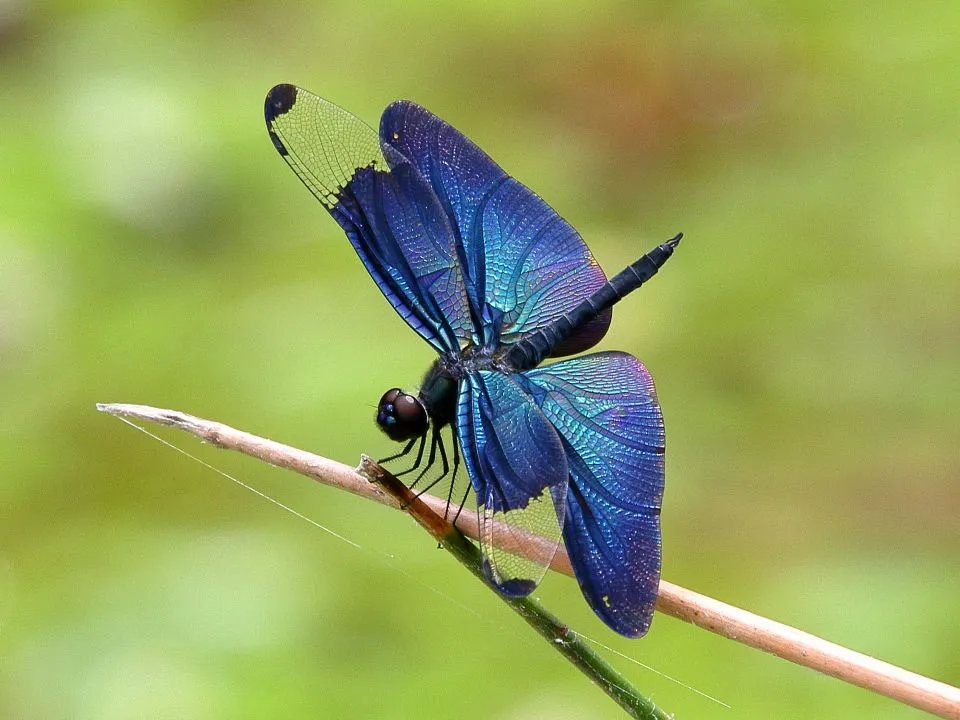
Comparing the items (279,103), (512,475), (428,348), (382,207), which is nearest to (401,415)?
(512,475)

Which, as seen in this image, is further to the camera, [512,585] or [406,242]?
[406,242]

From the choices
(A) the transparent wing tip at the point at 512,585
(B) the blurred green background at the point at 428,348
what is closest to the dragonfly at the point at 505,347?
(A) the transparent wing tip at the point at 512,585

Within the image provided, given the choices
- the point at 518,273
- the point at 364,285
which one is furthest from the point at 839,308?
the point at 518,273

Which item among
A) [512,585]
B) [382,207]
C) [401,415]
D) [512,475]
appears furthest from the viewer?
[382,207]

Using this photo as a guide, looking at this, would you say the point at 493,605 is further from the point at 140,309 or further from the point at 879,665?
the point at 140,309

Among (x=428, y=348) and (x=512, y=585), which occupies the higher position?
(x=428, y=348)

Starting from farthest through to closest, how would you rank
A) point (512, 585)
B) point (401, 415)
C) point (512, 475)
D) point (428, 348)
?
point (428, 348) → point (401, 415) → point (512, 475) → point (512, 585)

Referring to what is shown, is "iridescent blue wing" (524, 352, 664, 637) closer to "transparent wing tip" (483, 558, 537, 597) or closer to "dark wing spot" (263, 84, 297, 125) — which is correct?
"transparent wing tip" (483, 558, 537, 597)

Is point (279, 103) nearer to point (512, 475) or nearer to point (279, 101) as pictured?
point (279, 101)

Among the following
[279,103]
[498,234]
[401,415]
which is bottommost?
[401,415]
